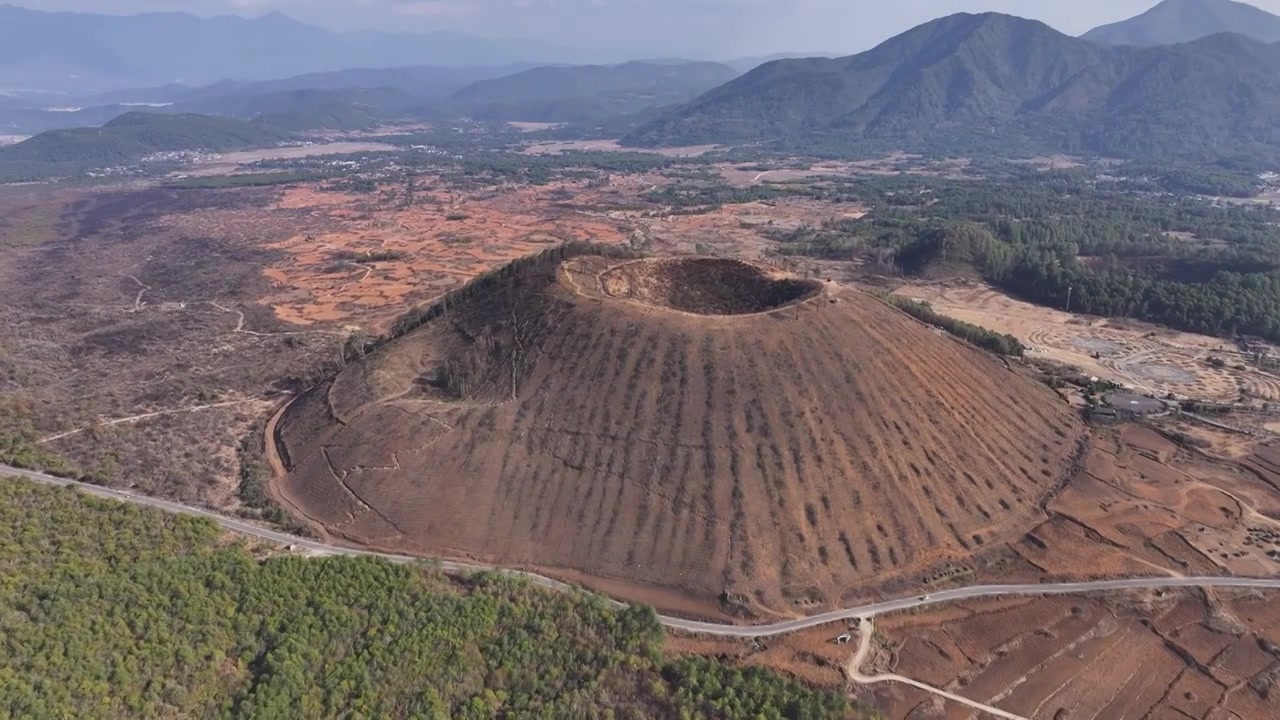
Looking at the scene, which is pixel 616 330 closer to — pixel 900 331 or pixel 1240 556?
pixel 900 331

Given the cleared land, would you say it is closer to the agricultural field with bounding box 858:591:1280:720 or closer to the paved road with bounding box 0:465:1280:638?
the paved road with bounding box 0:465:1280:638

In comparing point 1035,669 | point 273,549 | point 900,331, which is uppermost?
point 900,331

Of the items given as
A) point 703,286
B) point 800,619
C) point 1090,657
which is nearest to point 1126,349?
point 703,286

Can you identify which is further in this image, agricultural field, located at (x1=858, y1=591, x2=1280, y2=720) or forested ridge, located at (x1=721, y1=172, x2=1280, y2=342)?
forested ridge, located at (x1=721, y1=172, x2=1280, y2=342)

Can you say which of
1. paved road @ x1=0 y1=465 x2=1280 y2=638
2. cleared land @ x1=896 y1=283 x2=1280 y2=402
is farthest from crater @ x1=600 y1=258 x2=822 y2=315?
cleared land @ x1=896 y1=283 x2=1280 y2=402

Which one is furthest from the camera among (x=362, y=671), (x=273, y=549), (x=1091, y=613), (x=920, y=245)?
(x=920, y=245)

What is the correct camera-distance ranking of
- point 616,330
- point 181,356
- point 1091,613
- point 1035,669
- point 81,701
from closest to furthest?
point 81,701, point 1035,669, point 1091,613, point 616,330, point 181,356

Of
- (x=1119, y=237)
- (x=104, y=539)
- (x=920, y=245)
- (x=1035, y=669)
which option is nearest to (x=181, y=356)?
(x=104, y=539)

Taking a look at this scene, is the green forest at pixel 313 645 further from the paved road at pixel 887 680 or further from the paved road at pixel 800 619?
the paved road at pixel 887 680
